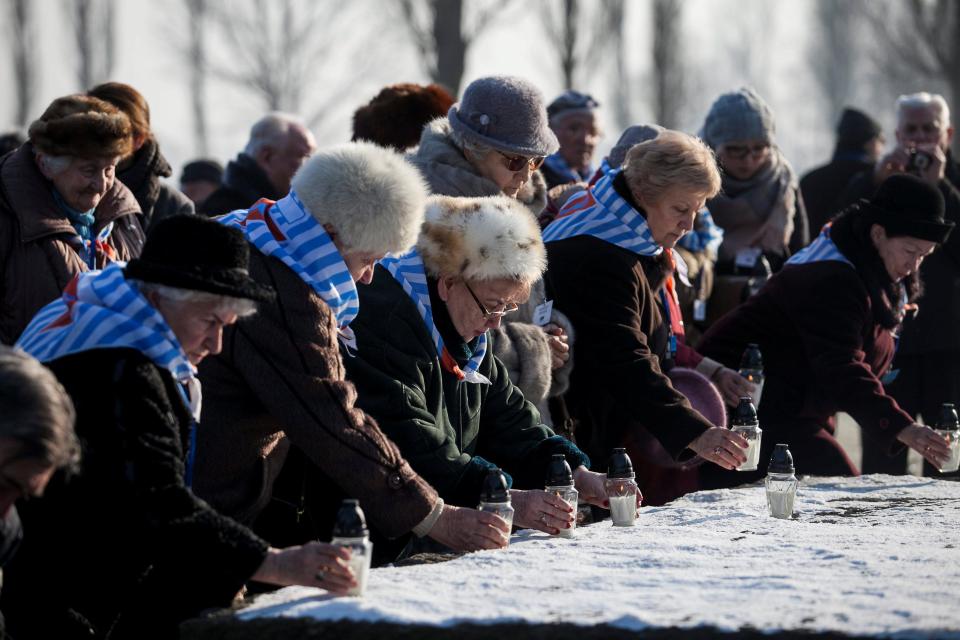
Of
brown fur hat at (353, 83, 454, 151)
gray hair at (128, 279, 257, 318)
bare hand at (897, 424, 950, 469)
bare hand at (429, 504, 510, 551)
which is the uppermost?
brown fur hat at (353, 83, 454, 151)

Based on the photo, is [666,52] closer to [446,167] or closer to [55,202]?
[446,167]

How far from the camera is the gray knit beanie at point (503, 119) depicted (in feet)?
19.0

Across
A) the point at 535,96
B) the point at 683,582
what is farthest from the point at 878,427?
the point at 683,582

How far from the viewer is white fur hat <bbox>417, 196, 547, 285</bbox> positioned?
15.4 ft

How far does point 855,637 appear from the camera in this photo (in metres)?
3.34

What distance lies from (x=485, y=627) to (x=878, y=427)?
10.7 ft

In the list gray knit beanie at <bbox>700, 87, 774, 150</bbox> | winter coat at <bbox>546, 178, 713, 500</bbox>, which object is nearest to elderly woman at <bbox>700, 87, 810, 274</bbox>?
gray knit beanie at <bbox>700, 87, 774, 150</bbox>

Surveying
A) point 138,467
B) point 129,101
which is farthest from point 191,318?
point 129,101

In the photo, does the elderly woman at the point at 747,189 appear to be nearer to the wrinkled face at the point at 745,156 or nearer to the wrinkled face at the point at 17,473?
the wrinkled face at the point at 745,156

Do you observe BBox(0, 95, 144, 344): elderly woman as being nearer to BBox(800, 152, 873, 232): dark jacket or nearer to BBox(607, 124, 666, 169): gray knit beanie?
BBox(607, 124, 666, 169): gray knit beanie

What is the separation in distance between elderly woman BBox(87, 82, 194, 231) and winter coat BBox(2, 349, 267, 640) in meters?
2.86

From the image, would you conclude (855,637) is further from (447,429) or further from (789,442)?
(789,442)

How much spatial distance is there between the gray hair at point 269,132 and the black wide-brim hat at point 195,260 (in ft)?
16.2

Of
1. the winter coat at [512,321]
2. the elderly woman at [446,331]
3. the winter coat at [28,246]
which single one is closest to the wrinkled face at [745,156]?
the winter coat at [512,321]
